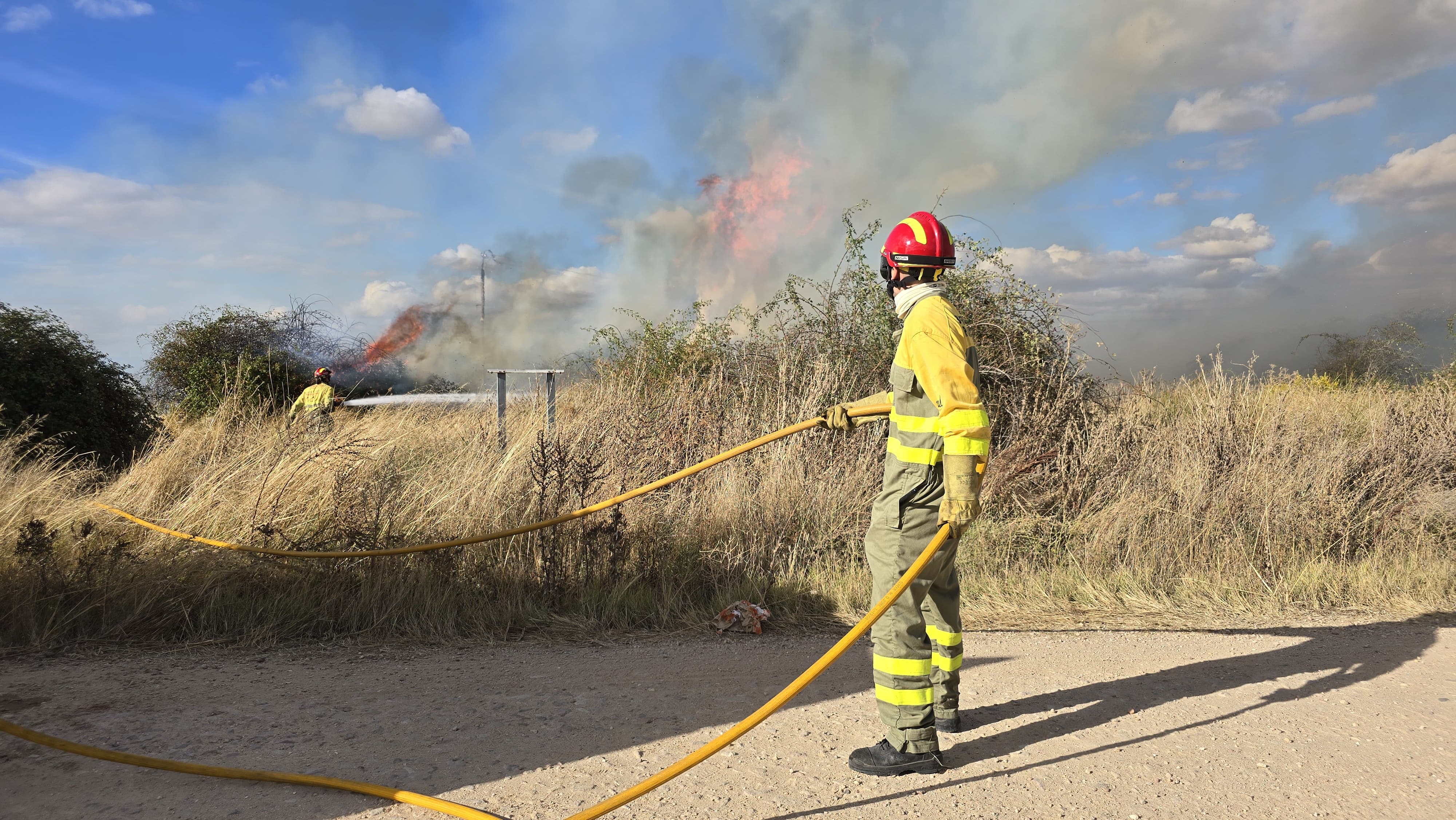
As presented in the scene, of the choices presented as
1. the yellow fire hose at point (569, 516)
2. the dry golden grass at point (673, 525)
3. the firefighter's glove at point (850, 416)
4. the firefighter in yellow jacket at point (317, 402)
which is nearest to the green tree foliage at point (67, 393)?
the dry golden grass at point (673, 525)

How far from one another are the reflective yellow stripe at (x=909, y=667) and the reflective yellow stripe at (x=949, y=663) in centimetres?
35

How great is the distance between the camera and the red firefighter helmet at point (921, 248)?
11.8 feet

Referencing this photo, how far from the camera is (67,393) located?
8055 mm

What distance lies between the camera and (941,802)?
3.09 m

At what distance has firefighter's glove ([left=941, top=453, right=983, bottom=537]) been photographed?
314 centimetres

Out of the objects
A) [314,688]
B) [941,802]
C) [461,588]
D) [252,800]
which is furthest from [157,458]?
[941,802]

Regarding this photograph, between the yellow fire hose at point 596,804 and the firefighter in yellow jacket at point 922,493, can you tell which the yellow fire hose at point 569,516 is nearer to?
the firefighter in yellow jacket at point 922,493

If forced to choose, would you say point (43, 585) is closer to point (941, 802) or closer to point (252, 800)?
point (252, 800)

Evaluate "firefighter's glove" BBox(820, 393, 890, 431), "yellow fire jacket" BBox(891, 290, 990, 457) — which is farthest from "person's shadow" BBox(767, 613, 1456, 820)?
"firefighter's glove" BBox(820, 393, 890, 431)

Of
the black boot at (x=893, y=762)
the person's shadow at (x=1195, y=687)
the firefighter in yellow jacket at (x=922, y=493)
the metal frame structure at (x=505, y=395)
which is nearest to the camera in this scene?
the firefighter in yellow jacket at (x=922, y=493)

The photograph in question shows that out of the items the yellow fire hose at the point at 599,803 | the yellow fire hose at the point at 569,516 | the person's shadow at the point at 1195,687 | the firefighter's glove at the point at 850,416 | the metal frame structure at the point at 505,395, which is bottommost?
the person's shadow at the point at 1195,687

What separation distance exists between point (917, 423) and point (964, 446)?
0.35m

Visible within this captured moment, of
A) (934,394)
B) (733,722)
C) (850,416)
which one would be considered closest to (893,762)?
(733,722)

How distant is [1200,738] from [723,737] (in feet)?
7.66
